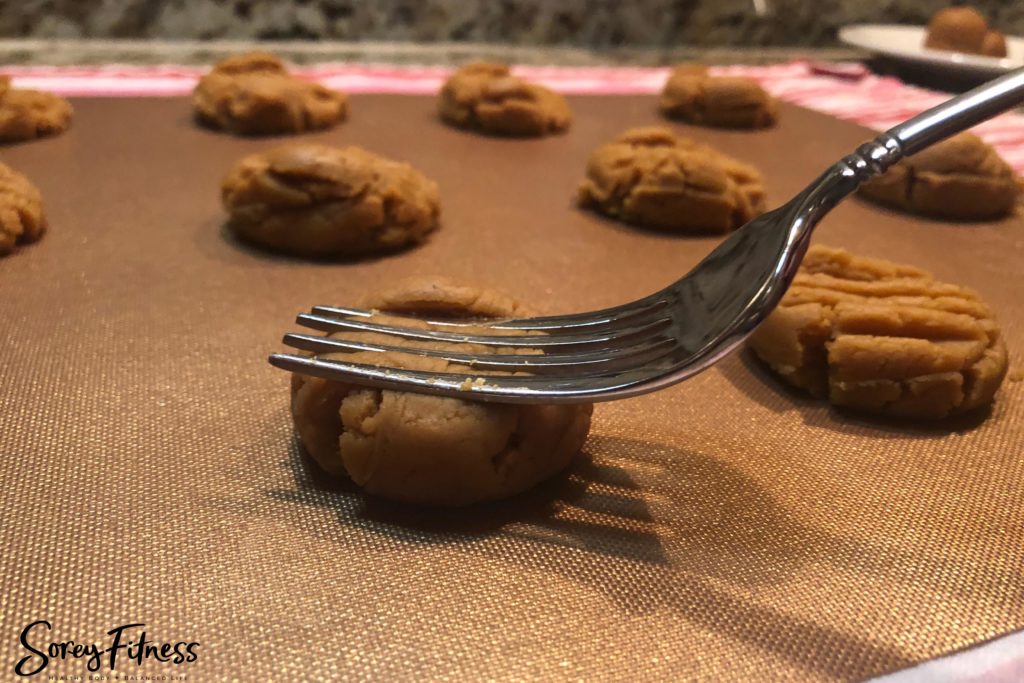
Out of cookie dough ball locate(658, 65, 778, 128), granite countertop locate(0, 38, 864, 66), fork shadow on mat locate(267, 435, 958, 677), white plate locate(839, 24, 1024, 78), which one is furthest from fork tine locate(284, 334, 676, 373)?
white plate locate(839, 24, 1024, 78)

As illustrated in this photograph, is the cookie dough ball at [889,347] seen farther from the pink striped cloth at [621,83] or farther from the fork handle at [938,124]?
the pink striped cloth at [621,83]

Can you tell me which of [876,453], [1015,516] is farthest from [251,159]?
[1015,516]

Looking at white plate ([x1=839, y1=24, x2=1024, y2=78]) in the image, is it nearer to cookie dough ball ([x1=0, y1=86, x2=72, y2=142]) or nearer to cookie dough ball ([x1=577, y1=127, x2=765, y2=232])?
cookie dough ball ([x1=577, y1=127, x2=765, y2=232])

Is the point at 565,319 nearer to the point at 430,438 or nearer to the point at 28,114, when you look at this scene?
the point at 430,438

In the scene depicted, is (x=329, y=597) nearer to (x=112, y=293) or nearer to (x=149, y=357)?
(x=149, y=357)

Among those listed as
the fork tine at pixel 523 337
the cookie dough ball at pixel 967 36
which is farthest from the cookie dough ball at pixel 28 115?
the cookie dough ball at pixel 967 36

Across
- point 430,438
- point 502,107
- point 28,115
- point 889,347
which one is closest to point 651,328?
point 430,438

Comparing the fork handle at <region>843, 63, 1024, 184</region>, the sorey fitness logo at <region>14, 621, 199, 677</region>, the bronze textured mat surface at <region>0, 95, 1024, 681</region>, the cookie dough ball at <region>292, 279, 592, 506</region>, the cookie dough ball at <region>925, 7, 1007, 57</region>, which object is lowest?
the sorey fitness logo at <region>14, 621, 199, 677</region>
